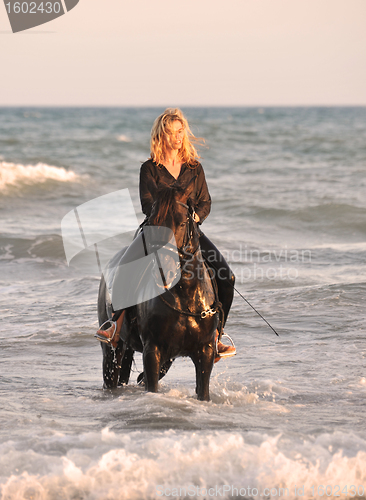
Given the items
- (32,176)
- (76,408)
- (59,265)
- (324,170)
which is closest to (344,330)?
(76,408)

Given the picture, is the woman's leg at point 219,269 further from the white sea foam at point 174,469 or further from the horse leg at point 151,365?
the white sea foam at point 174,469

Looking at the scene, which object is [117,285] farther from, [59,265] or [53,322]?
[59,265]

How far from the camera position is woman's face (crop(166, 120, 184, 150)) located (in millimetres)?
4930

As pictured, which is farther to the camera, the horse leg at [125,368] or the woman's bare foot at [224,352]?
the horse leg at [125,368]

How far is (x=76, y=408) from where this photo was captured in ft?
17.1

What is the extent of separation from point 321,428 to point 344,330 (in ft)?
10.5

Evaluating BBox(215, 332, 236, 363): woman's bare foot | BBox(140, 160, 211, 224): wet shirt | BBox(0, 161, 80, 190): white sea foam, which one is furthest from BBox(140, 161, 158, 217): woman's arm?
BBox(0, 161, 80, 190): white sea foam

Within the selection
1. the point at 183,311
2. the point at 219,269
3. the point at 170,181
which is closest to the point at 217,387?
the point at 219,269

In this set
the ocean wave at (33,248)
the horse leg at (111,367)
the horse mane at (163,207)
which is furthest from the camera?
the ocean wave at (33,248)

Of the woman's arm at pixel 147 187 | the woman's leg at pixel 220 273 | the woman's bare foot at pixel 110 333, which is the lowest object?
the woman's bare foot at pixel 110 333

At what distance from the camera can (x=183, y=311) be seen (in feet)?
15.1

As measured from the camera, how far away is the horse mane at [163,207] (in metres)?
4.27

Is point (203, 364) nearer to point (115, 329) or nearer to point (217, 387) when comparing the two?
point (115, 329)

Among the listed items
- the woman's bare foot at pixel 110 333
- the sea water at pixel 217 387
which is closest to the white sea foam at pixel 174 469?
the sea water at pixel 217 387
